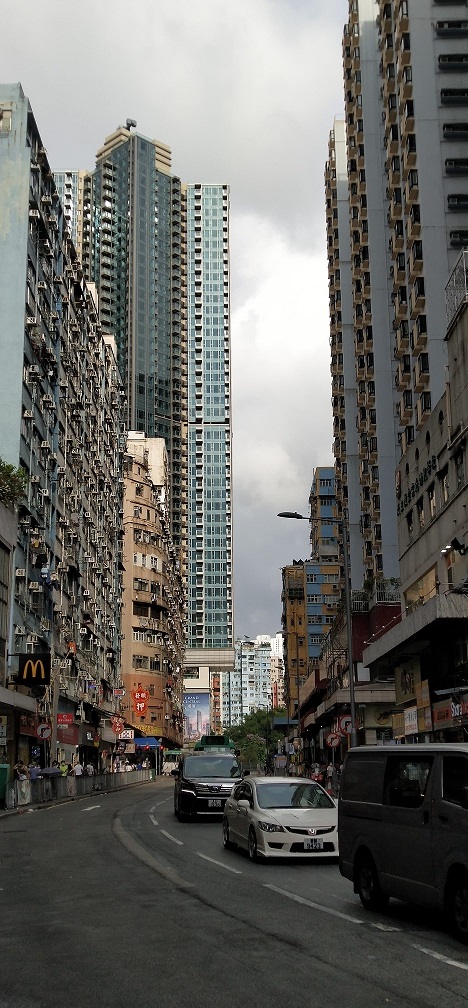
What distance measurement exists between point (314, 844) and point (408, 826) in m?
6.50

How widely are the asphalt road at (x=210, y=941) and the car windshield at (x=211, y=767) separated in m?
11.2

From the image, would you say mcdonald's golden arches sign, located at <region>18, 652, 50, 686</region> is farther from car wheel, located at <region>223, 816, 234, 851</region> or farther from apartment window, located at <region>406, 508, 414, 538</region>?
car wheel, located at <region>223, 816, 234, 851</region>

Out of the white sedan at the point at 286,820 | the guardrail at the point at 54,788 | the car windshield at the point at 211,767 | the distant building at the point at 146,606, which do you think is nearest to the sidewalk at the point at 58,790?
the guardrail at the point at 54,788

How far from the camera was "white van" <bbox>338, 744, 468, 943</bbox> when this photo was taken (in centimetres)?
982

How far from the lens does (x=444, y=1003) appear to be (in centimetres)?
718

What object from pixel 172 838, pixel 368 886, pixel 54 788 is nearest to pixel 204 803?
pixel 172 838

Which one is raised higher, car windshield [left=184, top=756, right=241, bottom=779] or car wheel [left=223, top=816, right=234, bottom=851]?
car windshield [left=184, top=756, right=241, bottom=779]

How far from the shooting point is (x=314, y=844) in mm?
16844

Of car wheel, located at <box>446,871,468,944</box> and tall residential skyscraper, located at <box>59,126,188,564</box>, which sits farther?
tall residential skyscraper, located at <box>59,126,188,564</box>

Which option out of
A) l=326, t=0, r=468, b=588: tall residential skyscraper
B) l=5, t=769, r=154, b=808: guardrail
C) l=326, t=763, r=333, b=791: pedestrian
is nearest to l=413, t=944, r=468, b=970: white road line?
l=5, t=769, r=154, b=808: guardrail

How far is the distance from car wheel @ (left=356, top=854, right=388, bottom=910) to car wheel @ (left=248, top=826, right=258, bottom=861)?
538cm

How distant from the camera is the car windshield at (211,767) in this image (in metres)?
28.6

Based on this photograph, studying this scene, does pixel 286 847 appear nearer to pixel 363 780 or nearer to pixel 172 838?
pixel 363 780

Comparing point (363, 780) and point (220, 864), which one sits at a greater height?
point (363, 780)
